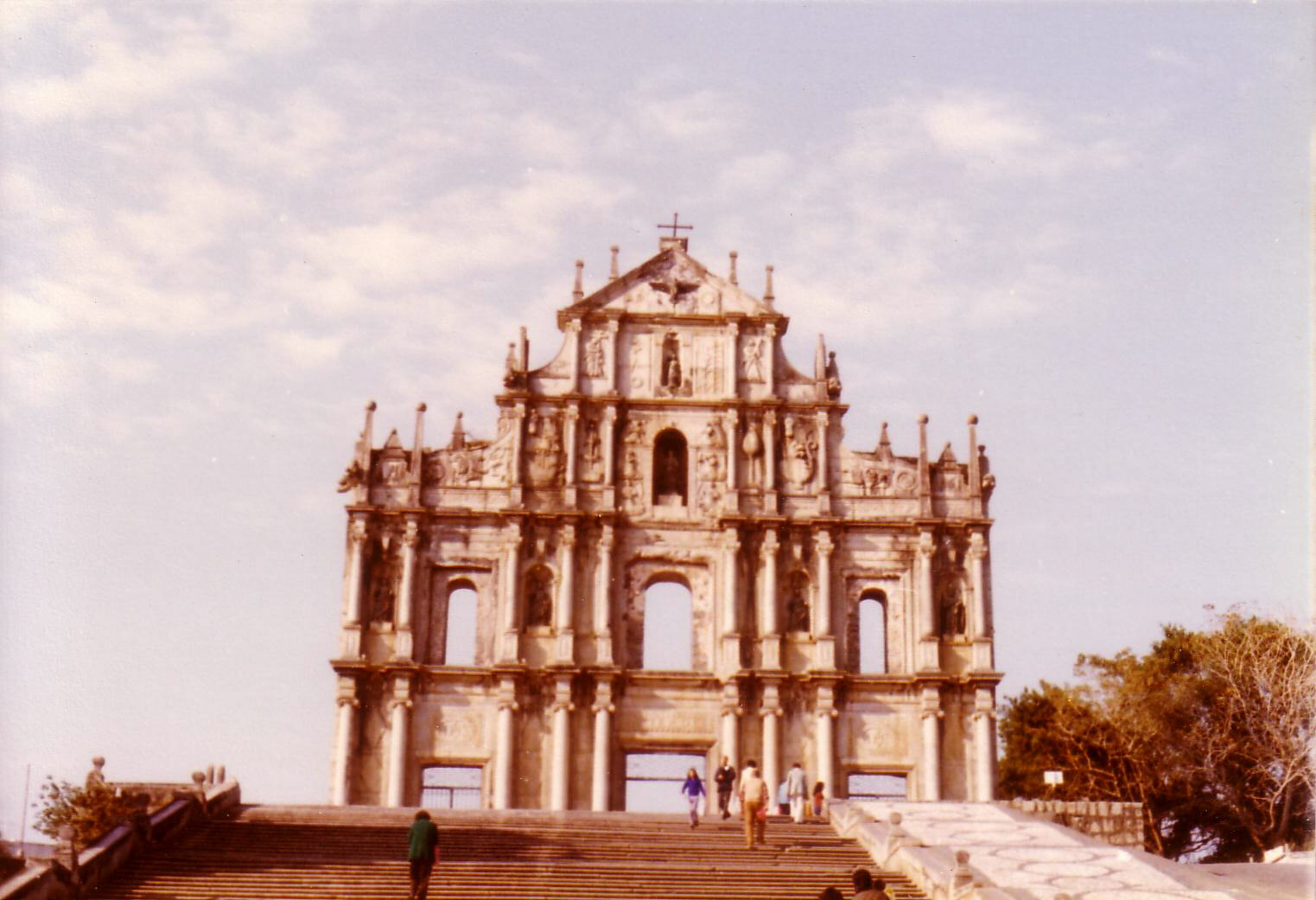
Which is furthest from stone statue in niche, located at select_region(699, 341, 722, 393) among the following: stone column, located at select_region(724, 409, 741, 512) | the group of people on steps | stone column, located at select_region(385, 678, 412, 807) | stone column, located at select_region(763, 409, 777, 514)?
stone column, located at select_region(385, 678, 412, 807)

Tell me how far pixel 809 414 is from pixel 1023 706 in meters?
14.7

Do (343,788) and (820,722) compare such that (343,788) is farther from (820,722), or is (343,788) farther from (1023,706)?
(1023,706)

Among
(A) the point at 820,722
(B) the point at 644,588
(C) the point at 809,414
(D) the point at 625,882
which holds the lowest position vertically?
(D) the point at 625,882

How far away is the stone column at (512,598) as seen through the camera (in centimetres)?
3531

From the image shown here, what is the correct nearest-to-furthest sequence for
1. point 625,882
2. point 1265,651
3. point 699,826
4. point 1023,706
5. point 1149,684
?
point 625,882, point 699,826, point 1265,651, point 1149,684, point 1023,706

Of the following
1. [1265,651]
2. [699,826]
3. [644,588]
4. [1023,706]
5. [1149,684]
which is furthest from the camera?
[1023,706]

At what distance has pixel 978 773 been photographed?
1378 inches

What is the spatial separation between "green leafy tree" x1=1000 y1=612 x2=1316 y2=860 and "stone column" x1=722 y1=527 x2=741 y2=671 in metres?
11.2

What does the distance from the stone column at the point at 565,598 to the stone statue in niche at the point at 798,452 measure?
494 centimetres

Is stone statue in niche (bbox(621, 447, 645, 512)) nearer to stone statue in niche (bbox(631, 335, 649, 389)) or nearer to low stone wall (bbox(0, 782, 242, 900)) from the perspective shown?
stone statue in niche (bbox(631, 335, 649, 389))

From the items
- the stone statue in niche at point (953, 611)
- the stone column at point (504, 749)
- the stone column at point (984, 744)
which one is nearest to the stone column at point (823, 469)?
the stone statue in niche at point (953, 611)

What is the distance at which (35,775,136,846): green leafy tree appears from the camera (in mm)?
28578

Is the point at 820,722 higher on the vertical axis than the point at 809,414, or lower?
lower

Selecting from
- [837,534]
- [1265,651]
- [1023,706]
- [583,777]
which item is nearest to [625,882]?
[583,777]
